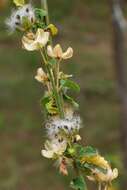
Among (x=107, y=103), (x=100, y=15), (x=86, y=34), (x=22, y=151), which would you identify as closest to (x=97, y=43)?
(x=86, y=34)

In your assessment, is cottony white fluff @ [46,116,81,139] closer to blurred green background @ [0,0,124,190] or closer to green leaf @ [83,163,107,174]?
green leaf @ [83,163,107,174]

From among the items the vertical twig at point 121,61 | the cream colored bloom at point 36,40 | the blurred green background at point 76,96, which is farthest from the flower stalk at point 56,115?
the blurred green background at point 76,96

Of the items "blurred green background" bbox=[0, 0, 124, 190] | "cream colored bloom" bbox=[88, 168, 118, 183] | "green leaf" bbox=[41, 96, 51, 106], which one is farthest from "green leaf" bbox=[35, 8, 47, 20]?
"blurred green background" bbox=[0, 0, 124, 190]

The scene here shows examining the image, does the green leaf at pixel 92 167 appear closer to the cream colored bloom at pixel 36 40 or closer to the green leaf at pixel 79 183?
the green leaf at pixel 79 183

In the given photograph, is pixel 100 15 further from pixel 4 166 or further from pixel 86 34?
pixel 4 166

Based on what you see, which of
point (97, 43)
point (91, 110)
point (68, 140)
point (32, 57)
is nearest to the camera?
point (68, 140)

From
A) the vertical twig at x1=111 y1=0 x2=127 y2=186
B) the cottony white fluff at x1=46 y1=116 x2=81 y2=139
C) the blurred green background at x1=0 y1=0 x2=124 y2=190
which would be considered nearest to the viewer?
the cottony white fluff at x1=46 y1=116 x2=81 y2=139

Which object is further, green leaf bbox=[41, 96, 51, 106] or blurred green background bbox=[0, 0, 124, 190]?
blurred green background bbox=[0, 0, 124, 190]

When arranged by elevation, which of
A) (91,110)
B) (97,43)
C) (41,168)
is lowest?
(41,168)
